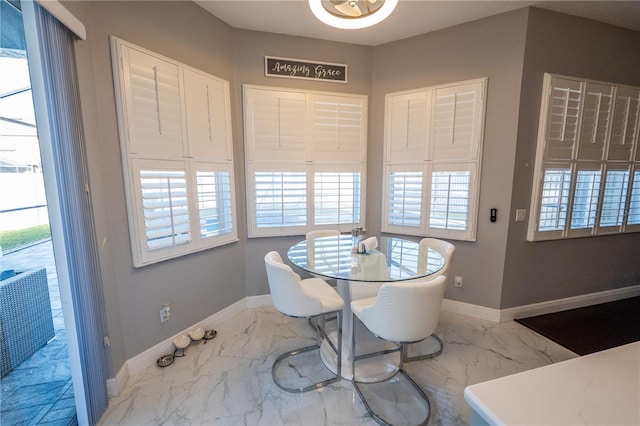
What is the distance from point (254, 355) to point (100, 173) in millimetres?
1780

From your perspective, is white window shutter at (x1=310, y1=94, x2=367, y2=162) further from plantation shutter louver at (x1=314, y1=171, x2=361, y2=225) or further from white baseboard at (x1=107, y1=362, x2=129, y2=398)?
white baseboard at (x1=107, y1=362, x2=129, y2=398)

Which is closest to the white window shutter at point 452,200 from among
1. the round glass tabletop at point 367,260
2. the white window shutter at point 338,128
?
the round glass tabletop at point 367,260

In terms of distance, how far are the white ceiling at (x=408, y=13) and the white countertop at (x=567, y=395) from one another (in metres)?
2.71

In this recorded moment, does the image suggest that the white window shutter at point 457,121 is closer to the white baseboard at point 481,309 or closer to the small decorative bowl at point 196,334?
the white baseboard at point 481,309

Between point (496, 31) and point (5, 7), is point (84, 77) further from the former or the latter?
point (496, 31)

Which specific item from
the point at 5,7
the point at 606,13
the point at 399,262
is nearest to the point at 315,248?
the point at 399,262

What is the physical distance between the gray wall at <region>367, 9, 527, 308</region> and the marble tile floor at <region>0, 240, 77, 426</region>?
321 cm

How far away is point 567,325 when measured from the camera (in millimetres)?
2736

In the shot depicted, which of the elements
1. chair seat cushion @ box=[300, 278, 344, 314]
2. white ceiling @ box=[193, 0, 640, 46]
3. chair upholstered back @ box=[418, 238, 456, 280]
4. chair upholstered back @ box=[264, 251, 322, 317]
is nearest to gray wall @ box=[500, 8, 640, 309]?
white ceiling @ box=[193, 0, 640, 46]

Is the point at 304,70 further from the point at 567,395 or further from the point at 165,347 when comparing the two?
the point at 567,395

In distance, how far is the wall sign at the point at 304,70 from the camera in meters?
2.89

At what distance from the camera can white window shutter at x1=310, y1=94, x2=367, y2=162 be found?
3078 millimetres

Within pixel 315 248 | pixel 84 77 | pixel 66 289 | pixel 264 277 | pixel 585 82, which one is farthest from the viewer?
pixel 264 277

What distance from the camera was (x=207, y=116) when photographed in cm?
253
